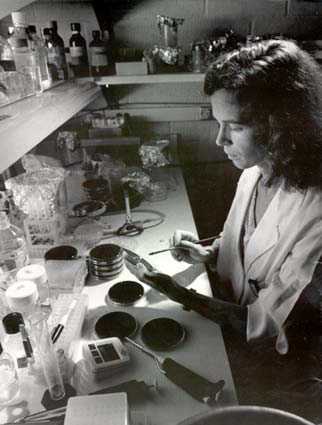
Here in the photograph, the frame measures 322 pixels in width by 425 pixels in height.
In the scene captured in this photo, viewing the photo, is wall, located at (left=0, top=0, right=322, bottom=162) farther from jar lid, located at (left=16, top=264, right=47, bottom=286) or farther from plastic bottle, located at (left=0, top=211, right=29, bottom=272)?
jar lid, located at (left=16, top=264, right=47, bottom=286)

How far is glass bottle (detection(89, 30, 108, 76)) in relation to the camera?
6.58 feet

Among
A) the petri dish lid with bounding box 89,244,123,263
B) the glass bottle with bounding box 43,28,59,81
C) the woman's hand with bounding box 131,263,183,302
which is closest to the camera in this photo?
the woman's hand with bounding box 131,263,183,302

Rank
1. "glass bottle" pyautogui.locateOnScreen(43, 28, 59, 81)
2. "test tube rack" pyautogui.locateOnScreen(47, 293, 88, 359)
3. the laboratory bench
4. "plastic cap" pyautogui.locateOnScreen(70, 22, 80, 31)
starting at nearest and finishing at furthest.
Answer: the laboratory bench < "test tube rack" pyautogui.locateOnScreen(47, 293, 88, 359) < "glass bottle" pyautogui.locateOnScreen(43, 28, 59, 81) < "plastic cap" pyautogui.locateOnScreen(70, 22, 80, 31)

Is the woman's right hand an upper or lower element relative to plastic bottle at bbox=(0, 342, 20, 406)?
lower

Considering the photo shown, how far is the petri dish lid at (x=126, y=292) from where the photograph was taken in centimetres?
124

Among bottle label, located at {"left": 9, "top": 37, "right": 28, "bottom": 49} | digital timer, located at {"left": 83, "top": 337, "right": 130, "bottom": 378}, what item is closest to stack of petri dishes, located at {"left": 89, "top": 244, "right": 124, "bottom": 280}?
digital timer, located at {"left": 83, "top": 337, "right": 130, "bottom": 378}

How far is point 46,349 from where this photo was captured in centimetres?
88

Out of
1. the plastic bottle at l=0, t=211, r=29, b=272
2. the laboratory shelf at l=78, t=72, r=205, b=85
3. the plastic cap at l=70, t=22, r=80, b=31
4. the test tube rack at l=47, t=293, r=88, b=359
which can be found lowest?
the test tube rack at l=47, t=293, r=88, b=359

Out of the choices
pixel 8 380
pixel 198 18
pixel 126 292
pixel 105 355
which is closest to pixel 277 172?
pixel 126 292

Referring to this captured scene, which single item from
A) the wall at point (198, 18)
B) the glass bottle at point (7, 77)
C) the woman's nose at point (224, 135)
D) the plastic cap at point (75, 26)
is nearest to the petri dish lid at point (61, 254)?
the glass bottle at point (7, 77)

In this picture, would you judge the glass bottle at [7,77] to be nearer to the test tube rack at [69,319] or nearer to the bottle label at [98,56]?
the test tube rack at [69,319]

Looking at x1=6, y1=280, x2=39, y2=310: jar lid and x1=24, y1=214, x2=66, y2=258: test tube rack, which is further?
x1=24, y1=214, x2=66, y2=258: test tube rack

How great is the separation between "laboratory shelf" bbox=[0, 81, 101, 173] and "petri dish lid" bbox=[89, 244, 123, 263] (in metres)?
0.52

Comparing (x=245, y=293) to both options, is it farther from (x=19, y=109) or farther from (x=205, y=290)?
(x=19, y=109)
